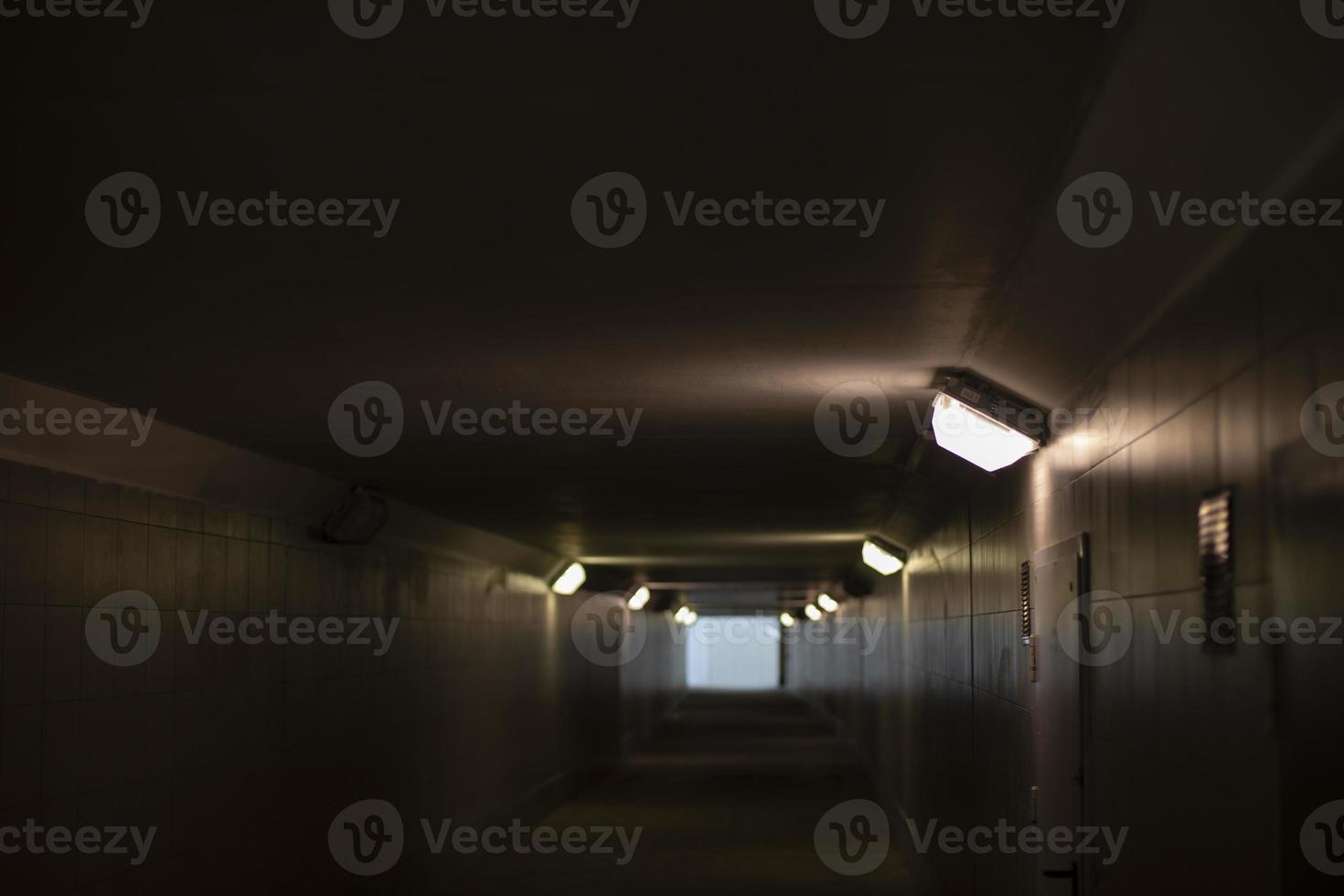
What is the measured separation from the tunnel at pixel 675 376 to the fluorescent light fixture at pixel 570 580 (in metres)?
5.99

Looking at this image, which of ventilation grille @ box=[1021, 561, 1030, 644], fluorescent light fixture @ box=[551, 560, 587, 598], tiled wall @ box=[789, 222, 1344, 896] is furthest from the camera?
fluorescent light fixture @ box=[551, 560, 587, 598]

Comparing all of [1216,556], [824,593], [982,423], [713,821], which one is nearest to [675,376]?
[982,423]

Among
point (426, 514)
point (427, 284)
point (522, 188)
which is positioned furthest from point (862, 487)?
point (522, 188)

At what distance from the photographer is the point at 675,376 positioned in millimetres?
5551

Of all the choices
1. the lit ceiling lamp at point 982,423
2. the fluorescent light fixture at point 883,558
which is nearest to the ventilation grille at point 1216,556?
the lit ceiling lamp at point 982,423

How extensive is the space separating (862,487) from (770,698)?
3302cm

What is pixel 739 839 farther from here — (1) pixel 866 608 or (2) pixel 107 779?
(2) pixel 107 779

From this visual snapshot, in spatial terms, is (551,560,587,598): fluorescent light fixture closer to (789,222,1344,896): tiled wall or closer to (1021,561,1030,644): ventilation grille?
(789,222,1344,896): tiled wall

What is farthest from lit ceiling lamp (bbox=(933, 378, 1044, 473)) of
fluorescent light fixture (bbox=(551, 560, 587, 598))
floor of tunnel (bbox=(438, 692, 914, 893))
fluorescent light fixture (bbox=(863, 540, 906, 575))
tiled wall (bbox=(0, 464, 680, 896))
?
fluorescent light fixture (bbox=(551, 560, 587, 598))

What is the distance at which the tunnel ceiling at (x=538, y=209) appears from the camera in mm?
2535

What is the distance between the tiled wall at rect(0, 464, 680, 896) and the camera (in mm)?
5469

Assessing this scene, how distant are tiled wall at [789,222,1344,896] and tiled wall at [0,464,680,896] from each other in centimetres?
383

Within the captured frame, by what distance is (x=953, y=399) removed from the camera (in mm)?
5496

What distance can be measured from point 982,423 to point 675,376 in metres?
1.23
